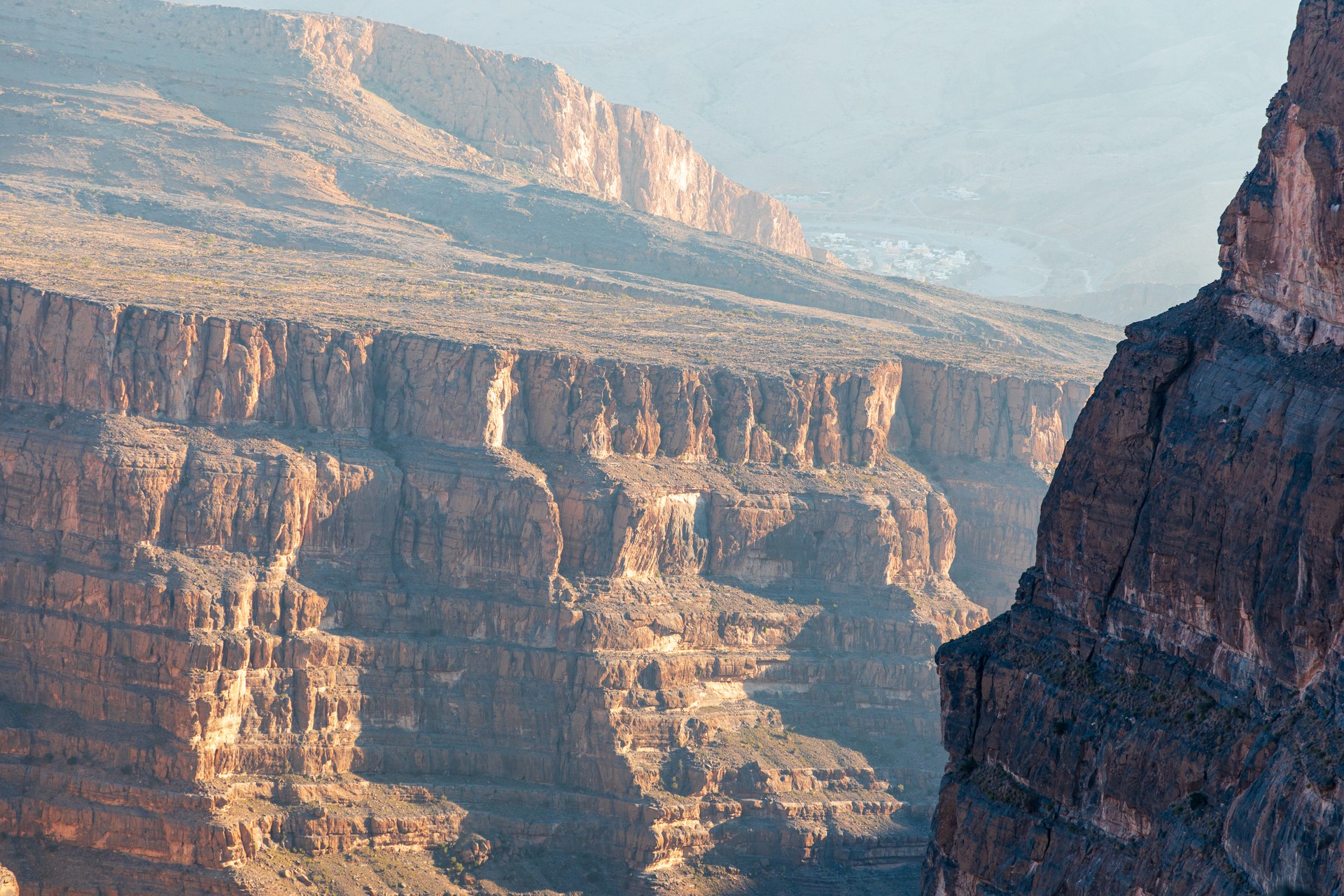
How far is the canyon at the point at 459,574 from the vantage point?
293ft

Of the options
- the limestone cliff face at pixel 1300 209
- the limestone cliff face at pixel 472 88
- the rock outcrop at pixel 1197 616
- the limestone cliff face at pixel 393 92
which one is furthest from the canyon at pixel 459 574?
the limestone cliff face at pixel 472 88

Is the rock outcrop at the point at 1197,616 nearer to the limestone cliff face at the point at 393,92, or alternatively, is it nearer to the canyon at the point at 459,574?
the canyon at the point at 459,574

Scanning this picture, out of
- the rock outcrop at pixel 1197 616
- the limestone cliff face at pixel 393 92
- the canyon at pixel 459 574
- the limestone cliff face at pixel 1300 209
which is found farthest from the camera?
the limestone cliff face at pixel 393 92

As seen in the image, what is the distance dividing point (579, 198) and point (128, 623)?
99.5 metres

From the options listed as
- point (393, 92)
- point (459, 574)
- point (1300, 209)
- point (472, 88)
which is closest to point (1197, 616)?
point (1300, 209)

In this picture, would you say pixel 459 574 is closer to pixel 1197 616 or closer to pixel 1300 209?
pixel 1197 616

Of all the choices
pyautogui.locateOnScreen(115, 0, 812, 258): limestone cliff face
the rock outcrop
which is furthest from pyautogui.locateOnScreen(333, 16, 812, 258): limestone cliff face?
the rock outcrop

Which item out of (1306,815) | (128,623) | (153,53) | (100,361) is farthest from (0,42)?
(1306,815)

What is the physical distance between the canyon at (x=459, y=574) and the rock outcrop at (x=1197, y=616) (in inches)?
1792

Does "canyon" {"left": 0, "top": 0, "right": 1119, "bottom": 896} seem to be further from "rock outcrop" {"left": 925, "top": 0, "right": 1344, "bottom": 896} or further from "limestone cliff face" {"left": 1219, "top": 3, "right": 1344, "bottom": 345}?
"limestone cliff face" {"left": 1219, "top": 3, "right": 1344, "bottom": 345}

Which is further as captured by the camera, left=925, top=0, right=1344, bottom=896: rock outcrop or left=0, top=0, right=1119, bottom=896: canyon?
left=0, top=0, right=1119, bottom=896: canyon

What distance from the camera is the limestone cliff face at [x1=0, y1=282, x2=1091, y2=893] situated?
89250mm

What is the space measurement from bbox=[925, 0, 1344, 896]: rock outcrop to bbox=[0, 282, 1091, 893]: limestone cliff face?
1802 inches

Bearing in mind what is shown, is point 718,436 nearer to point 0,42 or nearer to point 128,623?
point 128,623
